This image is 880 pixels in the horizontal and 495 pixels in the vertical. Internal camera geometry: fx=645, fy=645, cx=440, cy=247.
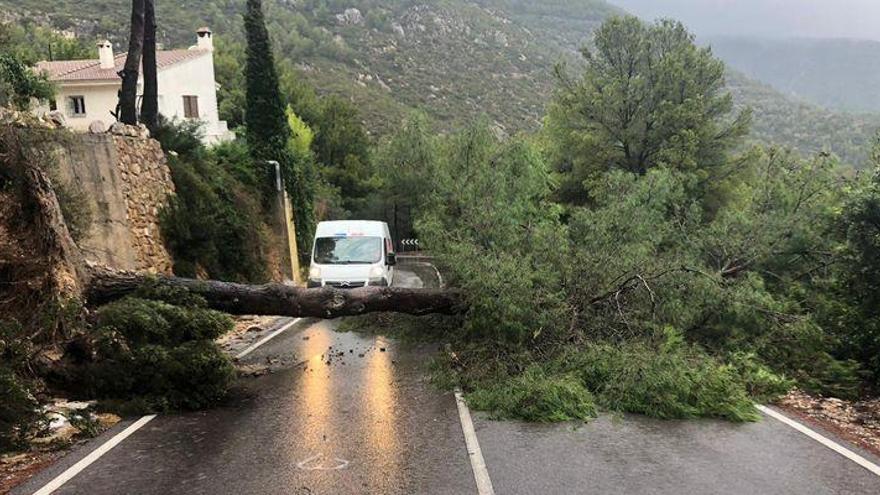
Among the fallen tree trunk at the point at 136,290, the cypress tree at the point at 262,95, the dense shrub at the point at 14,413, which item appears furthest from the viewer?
the cypress tree at the point at 262,95

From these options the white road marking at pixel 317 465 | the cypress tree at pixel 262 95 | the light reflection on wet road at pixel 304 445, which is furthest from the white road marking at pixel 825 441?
the cypress tree at pixel 262 95

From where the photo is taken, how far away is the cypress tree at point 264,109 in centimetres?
2542

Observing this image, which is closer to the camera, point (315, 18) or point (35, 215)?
point (35, 215)

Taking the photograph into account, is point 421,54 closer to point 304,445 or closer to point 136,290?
point 136,290

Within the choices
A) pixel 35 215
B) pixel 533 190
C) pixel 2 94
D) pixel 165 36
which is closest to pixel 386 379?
pixel 35 215

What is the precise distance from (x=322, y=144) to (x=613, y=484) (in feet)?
152

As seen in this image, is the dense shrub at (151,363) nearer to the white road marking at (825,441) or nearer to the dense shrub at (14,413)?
the dense shrub at (14,413)

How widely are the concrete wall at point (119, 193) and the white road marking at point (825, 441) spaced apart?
11687 mm

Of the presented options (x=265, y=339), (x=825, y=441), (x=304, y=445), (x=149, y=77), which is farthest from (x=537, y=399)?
(x=149, y=77)

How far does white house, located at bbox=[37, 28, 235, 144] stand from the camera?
1276 inches

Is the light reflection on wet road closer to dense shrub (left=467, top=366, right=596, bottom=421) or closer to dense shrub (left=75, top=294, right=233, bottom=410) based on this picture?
dense shrub (left=75, top=294, right=233, bottom=410)

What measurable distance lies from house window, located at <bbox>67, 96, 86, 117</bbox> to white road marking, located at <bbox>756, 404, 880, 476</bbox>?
3462 centimetres

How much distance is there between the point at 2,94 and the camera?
11680 mm

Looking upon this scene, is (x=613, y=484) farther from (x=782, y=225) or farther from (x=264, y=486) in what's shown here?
(x=782, y=225)
